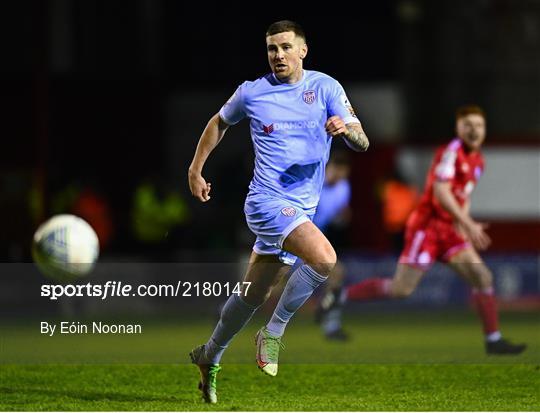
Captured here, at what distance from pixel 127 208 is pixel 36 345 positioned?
41.3 ft

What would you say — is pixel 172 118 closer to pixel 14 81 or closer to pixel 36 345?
pixel 14 81

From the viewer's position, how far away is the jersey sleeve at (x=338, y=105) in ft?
29.2

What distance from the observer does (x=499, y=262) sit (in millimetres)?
19719

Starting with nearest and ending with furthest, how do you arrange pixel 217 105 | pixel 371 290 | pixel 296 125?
pixel 296 125 → pixel 371 290 → pixel 217 105

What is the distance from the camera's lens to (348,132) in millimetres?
8562

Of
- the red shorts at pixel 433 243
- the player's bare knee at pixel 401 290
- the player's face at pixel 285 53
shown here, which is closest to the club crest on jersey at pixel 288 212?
the player's face at pixel 285 53

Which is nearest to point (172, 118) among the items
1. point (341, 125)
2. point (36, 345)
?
point (36, 345)

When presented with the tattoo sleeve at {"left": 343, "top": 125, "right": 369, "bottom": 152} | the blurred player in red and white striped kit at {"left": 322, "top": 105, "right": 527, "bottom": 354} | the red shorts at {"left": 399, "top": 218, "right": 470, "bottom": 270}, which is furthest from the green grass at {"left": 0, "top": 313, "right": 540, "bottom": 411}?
the tattoo sleeve at {"left": 343, "top": 125, "right": 369, "bottom": 152}

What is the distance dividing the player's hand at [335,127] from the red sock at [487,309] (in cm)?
429

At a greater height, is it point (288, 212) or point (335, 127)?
point (335, 127)

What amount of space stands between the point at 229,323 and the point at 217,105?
16.1 meters

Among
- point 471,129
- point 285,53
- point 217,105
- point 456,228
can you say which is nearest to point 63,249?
Result: point 456,228

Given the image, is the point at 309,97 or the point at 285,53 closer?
the point at 285,53

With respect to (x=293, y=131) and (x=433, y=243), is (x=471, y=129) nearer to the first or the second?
(x=433, y=243)
